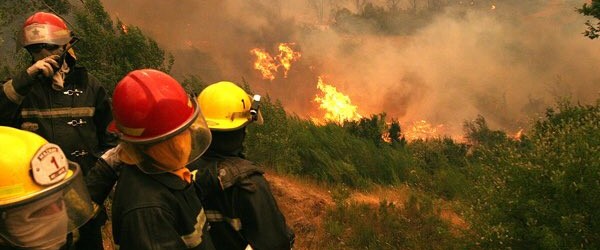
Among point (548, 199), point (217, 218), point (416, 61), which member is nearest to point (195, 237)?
point (217, 218)

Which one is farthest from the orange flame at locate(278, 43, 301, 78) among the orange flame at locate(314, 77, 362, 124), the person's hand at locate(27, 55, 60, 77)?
the person's hand at locate(27, 55, 60, 77)

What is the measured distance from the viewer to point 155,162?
211 centimetres

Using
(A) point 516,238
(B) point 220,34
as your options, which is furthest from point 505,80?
(A) point 516,238

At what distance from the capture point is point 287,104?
34.2 metres

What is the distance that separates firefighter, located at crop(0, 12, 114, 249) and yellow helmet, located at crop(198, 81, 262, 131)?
1078 mm

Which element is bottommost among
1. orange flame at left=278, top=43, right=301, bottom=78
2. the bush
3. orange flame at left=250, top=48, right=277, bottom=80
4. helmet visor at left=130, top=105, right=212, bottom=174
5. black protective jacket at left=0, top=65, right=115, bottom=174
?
black protective jacket at left=0, top=65, right=115, bottom=174

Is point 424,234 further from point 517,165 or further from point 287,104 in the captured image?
point 287,104

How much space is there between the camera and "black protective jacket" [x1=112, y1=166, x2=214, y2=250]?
196 centimetres

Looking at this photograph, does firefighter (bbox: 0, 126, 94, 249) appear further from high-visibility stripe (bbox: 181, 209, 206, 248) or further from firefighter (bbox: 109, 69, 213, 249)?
high-visibility stripe (bbox: 181, 209, 206, 248)

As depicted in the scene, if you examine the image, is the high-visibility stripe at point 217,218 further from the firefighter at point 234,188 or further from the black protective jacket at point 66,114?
the black protective jacket at point 66,114

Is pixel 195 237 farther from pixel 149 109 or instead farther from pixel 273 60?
pixel 273 60

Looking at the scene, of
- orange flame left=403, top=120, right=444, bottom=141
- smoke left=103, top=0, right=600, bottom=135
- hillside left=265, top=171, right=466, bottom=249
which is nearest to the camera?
hillside left=265, top=171, right=466, bottom=249

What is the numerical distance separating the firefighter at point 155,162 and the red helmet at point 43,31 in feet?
5.42

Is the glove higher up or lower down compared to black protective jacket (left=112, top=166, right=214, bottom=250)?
lower down
